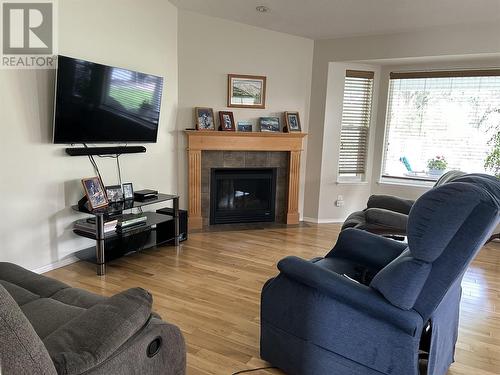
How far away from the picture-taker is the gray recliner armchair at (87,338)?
91 centimetres

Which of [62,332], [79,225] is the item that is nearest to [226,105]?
[79,225]

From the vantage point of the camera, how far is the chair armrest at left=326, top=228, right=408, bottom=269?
2344 mm

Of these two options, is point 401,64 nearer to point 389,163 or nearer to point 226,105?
point 389,163

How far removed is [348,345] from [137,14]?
3754 millimetres

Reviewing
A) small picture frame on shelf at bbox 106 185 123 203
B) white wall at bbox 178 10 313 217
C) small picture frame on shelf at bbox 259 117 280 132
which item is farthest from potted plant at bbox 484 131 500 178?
small picture frame on shelf at bbox 106 185 123 203

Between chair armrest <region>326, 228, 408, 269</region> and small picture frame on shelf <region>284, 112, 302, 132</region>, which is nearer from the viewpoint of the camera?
chair armrest <region>326, 228, 408, 269</region>

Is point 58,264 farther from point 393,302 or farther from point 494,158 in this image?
point 494,158

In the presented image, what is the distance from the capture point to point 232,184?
504 centimetres

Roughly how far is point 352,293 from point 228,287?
1.59 metres

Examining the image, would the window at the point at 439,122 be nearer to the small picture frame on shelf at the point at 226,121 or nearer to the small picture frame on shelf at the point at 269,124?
the small picture frame on shelf at the point at 269,124

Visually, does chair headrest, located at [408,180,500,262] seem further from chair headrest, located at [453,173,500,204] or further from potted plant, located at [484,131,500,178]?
potted plant, located at [484,131,500,178]

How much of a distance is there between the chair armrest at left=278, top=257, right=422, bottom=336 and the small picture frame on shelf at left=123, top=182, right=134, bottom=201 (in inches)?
91.1

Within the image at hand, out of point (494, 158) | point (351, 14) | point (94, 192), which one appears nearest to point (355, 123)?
point (351, 14)

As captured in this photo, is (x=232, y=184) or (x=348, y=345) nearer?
(x=348, y=345)
